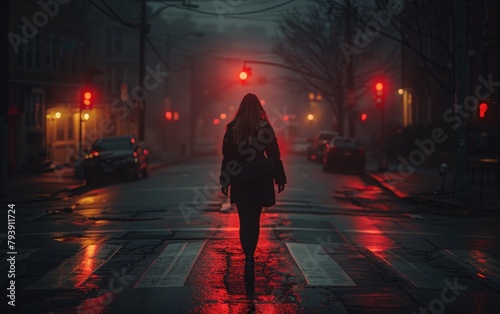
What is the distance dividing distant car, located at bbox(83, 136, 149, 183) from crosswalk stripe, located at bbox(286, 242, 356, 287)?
1972 cm

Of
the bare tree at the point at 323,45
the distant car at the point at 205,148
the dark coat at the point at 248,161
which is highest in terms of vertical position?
the bare tree at the point at 323,45

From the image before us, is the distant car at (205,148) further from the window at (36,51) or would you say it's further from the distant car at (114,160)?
the distant car at (114,160)

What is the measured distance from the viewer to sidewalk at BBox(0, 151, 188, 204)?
75.2 ft

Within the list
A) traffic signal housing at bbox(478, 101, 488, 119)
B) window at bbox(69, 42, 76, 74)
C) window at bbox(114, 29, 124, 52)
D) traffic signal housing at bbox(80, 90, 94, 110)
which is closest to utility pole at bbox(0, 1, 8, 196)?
traffic signal housing at bbox(80, 90, 94, 110)

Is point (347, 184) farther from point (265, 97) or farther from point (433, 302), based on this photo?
point (265, 97)

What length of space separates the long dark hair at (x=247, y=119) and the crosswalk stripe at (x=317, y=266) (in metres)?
1.70

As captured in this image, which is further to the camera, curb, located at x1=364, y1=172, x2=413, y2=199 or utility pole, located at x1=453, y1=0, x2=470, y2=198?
curb, located at x1=364, y1=172, x2=413, y2=199

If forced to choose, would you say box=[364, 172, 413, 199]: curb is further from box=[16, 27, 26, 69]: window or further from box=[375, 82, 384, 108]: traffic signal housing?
box=[16, 27, 26, 69]: window

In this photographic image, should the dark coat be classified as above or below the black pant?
above

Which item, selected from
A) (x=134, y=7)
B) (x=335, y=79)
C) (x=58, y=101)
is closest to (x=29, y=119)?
(x=58, y=101)

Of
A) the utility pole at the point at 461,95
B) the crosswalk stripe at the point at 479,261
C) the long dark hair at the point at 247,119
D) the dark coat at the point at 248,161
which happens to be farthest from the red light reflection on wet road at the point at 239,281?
the utility pole at the point at 461,95

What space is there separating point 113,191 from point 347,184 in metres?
8.49

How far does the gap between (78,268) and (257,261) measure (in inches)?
86.1

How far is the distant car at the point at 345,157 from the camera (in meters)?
38.1
